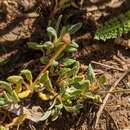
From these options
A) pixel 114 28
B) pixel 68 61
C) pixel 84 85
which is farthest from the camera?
pixel 114 28

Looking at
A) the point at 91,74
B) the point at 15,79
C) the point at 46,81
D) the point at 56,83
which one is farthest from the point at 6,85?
the point at 91,74

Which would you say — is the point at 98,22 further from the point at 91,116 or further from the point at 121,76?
the point at 91,116

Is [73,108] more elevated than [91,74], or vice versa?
[91,74]

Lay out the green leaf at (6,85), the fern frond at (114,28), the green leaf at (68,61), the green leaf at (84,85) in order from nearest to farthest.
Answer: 1. the green leaf at (6,85)
2. the green leaf at (84,85)
3. the green leaf at (68,61)
4. the fern frond at (114,28)

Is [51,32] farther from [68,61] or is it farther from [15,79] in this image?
[15,79]

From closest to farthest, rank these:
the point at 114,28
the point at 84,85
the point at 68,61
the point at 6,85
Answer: the point at 6,85 < the point at 84,85 < the point at 68,61 < the point at 114,28

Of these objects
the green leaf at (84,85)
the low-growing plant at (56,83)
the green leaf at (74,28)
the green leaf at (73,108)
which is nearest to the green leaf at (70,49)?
the low-growing plant at (56,83)

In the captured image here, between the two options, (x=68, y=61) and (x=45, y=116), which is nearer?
(x=45, y=116)

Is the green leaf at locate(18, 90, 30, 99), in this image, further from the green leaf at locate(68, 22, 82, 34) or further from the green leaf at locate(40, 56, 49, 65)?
the green leaf at locate(68, 22, 82, 34)

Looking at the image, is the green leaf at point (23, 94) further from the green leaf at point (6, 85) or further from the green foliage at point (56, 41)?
the green foliage at point (56, 41)
